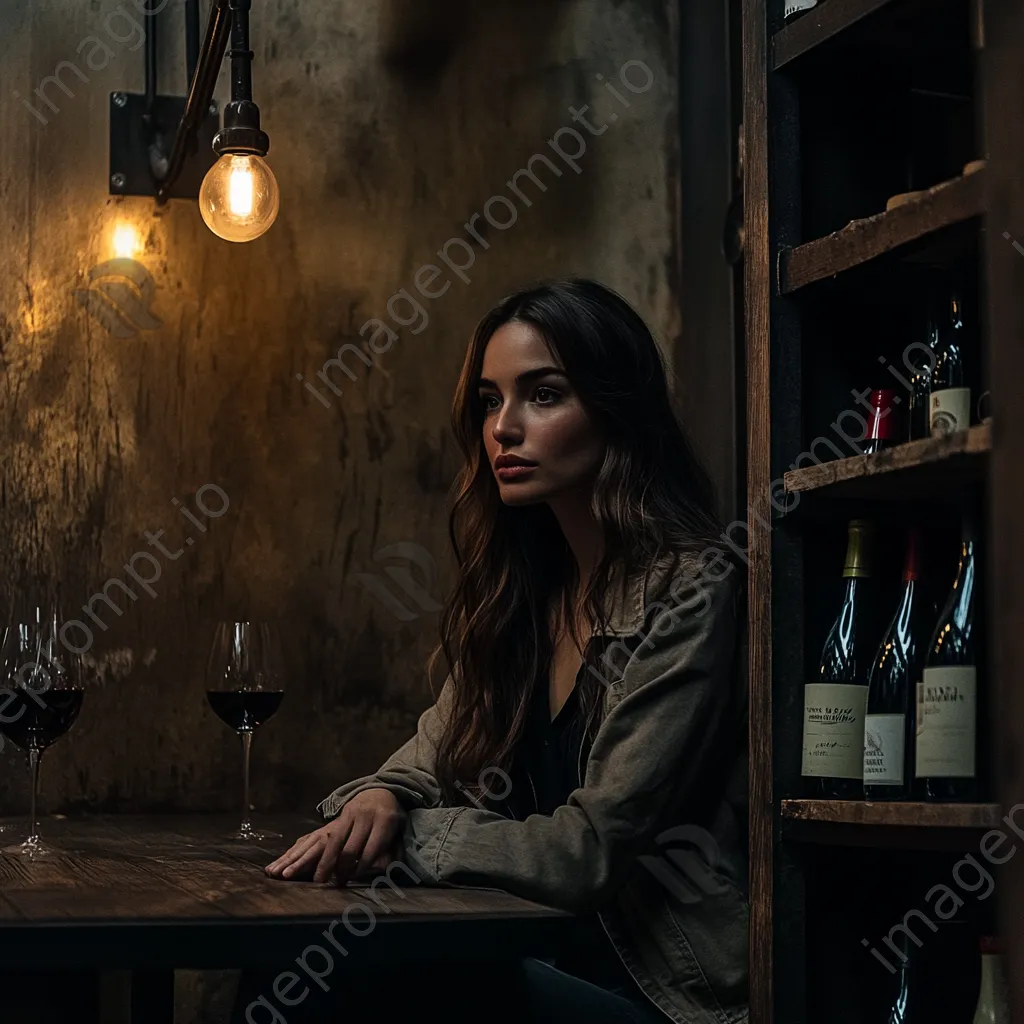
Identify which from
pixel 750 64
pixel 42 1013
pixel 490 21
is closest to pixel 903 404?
pixel 750 64

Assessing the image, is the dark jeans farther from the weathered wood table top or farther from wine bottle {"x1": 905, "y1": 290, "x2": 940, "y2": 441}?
wine bottle {"x1": 905, "y1": 290, "x2": 940, "y2": 441}

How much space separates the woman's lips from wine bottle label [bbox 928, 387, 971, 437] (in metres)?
0.77

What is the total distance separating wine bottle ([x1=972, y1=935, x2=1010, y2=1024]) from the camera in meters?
1.30

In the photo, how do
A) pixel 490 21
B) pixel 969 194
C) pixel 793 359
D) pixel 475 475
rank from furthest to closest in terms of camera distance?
pixel 490 21, pixel 475 475, pixel 793 359, pixel 969 194

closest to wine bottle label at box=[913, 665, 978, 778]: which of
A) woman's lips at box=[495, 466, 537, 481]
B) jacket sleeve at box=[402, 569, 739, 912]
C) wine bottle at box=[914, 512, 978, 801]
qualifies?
wine bottle at box=[914, 512, 978, 801]

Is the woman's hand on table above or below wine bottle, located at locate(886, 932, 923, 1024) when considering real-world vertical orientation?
above

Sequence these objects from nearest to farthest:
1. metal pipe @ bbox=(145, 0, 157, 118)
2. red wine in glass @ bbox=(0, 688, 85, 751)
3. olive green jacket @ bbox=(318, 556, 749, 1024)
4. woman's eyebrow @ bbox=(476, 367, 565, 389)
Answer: olive green jacket @ bbox=(318, 556, 749, 1024) → red wine in glass @ bbox=(0, 688, 85, 751) → woman's eyebrow @ bbox=(476, 367, 565, 389) → metal pipe @ bbox=(145, 0, 157, 118)

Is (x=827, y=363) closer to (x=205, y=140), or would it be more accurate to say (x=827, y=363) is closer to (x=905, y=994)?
(x=905, y=994)

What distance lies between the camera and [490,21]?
2955mm

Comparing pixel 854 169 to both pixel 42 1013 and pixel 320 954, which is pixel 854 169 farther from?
pixel 42 1013

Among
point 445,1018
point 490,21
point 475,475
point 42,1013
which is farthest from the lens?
point 490,21

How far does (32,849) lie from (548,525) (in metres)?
0.81

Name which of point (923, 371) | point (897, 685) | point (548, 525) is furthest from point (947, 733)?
point (548, 525)

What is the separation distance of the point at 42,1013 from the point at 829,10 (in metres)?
1.12
